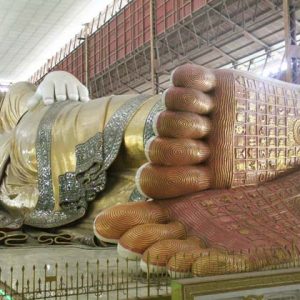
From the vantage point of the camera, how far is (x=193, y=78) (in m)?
1.98

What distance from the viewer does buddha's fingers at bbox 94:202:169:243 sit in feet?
5.87

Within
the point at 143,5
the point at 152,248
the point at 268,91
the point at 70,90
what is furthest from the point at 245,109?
the point at 143,5

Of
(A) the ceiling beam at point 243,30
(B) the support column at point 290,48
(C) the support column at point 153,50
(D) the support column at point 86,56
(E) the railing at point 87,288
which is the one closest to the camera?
(E) the railing at point 87,288

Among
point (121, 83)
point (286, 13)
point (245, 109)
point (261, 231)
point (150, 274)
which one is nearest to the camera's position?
point (150, 274)

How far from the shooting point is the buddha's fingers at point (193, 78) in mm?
1973

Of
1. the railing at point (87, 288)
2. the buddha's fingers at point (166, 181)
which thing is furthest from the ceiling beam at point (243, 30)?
the railing at point (87, 288)

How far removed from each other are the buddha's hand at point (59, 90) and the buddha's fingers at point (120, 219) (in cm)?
161

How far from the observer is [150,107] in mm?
2582

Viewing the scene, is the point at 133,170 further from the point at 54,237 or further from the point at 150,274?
the point at 150,274

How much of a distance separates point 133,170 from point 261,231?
3.56 feet

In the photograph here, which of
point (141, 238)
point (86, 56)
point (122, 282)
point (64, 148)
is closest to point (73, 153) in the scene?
point (64, 148)

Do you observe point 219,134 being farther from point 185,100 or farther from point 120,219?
point 120,219

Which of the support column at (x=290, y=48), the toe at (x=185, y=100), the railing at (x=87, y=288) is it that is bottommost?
the railing at (x=87, y=288)

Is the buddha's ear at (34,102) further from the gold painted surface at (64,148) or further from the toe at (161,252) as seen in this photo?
the toe at (161,252)
